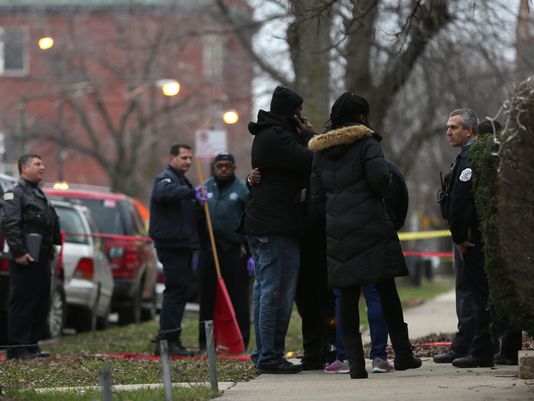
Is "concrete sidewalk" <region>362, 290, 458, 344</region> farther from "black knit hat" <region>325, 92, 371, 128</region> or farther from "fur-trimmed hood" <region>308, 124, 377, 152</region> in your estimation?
"fur-trimmed hood" <region>308, 124, 377, 152</region>

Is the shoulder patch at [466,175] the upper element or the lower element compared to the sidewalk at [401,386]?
upper

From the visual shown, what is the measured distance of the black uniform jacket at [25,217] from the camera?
13.3m

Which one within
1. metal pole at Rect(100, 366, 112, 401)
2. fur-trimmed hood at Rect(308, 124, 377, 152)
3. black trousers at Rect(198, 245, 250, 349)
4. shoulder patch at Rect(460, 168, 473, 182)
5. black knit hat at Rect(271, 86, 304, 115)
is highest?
black knit hat at Rect(271, 86, 304, 115)

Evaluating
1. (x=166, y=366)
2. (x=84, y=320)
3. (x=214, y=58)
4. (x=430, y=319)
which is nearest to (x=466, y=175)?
(x=166, y=366)

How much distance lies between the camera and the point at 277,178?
34.7 feet

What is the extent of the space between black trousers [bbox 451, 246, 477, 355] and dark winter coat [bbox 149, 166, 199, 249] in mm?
3330

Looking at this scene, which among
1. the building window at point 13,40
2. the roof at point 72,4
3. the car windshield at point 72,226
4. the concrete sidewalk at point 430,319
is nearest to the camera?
the concrete sidewalk at point 430,319

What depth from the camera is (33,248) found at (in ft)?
43.8

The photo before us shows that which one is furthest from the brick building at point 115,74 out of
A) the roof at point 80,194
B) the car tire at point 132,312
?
the car tire at point 132,312

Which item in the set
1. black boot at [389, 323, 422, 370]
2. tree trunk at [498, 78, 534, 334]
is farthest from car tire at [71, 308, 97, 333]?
tree trunk at [498, 78, 534, 334]

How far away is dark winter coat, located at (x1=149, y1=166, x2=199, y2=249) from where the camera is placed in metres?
13.4

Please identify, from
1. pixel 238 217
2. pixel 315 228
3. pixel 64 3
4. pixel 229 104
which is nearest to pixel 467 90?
pixel 229 104

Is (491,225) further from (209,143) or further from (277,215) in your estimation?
(209,143)

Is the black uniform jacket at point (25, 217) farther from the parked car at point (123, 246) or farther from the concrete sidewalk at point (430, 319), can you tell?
the parked car at point (123, 246)
